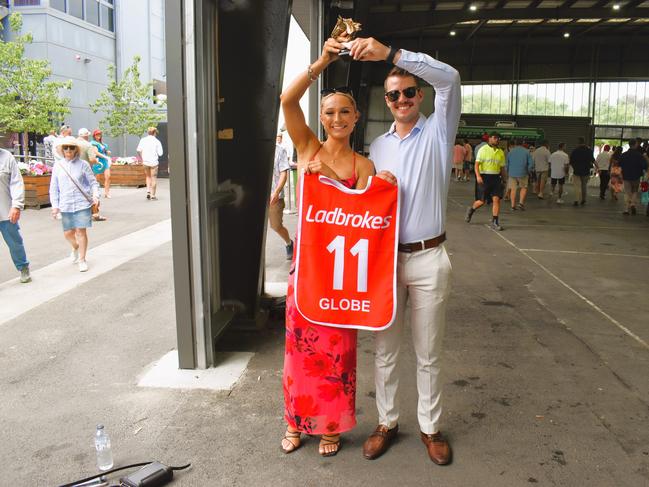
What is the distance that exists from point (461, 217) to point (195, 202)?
1073 cm

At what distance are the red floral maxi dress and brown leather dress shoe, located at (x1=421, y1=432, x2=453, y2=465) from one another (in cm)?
45

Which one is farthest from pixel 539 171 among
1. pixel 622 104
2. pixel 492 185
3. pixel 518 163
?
pixel 622 104

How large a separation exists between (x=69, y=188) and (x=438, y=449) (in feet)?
21.2

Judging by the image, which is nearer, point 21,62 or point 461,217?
point 461,217

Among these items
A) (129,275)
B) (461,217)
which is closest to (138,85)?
(461,217)

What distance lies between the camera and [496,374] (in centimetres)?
455

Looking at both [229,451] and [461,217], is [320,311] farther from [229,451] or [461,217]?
[461,217]

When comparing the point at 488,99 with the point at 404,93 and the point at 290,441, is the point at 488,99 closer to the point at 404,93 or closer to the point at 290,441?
the point at 404,93

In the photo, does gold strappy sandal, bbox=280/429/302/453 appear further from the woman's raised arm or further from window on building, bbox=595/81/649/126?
window on building, bbox=595/81/649/126

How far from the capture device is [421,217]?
3131 millimetres

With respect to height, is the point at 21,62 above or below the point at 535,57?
below

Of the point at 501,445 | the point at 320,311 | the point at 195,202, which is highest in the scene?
the point at 195,202

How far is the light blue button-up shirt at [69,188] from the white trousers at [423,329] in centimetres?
603

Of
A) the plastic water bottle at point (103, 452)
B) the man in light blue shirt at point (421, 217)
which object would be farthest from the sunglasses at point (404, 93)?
the plastic water bottle at point (103, 452)
